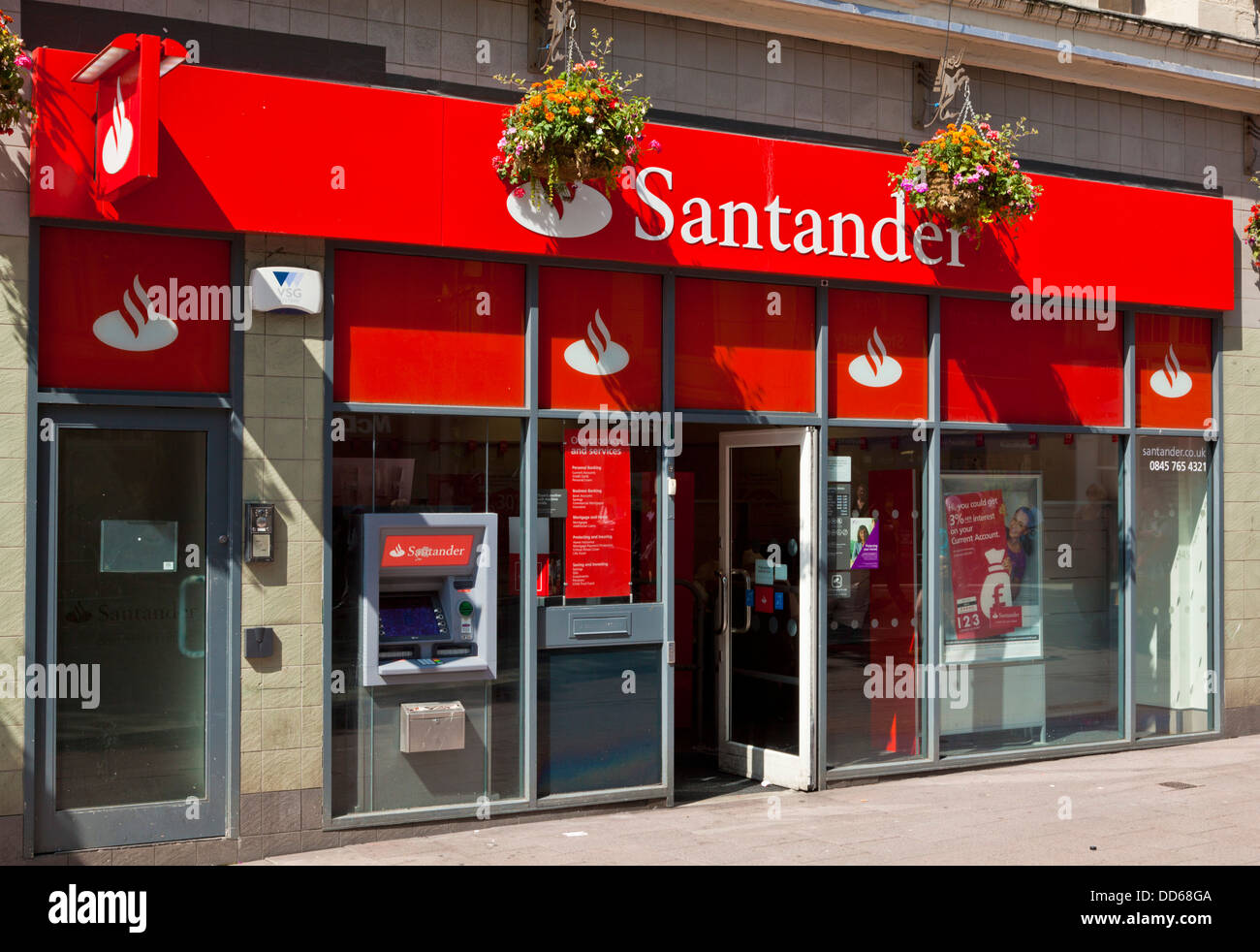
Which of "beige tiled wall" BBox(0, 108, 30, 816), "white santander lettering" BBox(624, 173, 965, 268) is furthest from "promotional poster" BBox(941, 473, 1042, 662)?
"beige tiled wall" BBox(0, 108, 30, 816)

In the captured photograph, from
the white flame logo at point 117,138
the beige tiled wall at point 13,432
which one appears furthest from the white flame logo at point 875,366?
the beige tiled wall at point 13,432

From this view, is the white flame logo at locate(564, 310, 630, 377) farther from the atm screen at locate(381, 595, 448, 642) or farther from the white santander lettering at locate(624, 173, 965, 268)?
the atm screen at locate(381, 595, 448, 642)

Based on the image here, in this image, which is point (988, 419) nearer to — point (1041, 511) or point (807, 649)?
point (1041, 511)

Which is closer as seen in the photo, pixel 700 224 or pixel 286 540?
pixel 286 540

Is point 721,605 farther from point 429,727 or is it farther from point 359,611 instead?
point 359,611

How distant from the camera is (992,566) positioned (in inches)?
384

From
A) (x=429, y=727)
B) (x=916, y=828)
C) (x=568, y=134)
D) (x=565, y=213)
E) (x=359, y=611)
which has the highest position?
(x=568, y=134)

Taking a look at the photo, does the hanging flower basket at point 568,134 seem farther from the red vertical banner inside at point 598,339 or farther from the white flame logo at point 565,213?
the red vertical banner inside at point 598,339

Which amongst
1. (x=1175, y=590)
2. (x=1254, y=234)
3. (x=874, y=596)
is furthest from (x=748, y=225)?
(x=1175, y=590)

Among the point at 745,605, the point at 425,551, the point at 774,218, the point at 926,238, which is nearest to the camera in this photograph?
the point at 425,551

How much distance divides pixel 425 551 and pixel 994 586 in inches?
174

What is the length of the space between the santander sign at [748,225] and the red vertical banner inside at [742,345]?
319 millimetres

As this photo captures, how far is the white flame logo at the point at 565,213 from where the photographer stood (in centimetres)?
776

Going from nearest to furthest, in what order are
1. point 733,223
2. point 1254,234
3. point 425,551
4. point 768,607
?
1. point 425,551
2. point 733,223
3. point 768,607
4. point 1254,234
